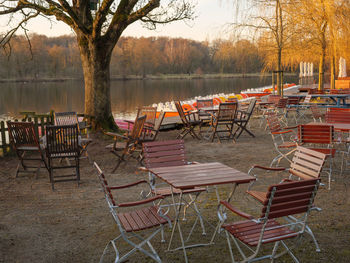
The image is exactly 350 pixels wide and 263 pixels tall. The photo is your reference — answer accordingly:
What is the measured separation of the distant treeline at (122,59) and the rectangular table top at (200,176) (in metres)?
73.4

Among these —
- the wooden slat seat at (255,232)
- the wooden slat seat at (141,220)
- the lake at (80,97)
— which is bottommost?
the lake at (80,97)

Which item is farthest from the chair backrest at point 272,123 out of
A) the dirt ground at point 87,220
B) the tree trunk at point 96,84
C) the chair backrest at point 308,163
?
the tree trunk at point 96,84

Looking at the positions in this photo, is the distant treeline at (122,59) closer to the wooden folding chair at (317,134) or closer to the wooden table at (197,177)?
the wooden folding chair at (317,134)

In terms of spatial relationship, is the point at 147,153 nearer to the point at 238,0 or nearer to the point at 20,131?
the point at 20,131

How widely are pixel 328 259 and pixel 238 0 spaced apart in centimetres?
986

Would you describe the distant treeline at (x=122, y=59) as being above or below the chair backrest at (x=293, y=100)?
above

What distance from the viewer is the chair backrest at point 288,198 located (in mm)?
3266

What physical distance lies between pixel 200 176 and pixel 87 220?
1.65m

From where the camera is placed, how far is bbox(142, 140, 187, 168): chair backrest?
16.9ft

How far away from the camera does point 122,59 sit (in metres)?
108

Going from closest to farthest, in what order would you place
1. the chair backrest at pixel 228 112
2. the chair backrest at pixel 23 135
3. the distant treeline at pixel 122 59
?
the chair backrest at pixel 23 135
the chair backrest at pixel 228 112
the distant treeline at pixel 122 59

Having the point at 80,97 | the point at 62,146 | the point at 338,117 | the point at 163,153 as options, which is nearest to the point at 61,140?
the point at 62,146

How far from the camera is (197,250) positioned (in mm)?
4125

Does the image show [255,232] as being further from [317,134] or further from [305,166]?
[317,134]
